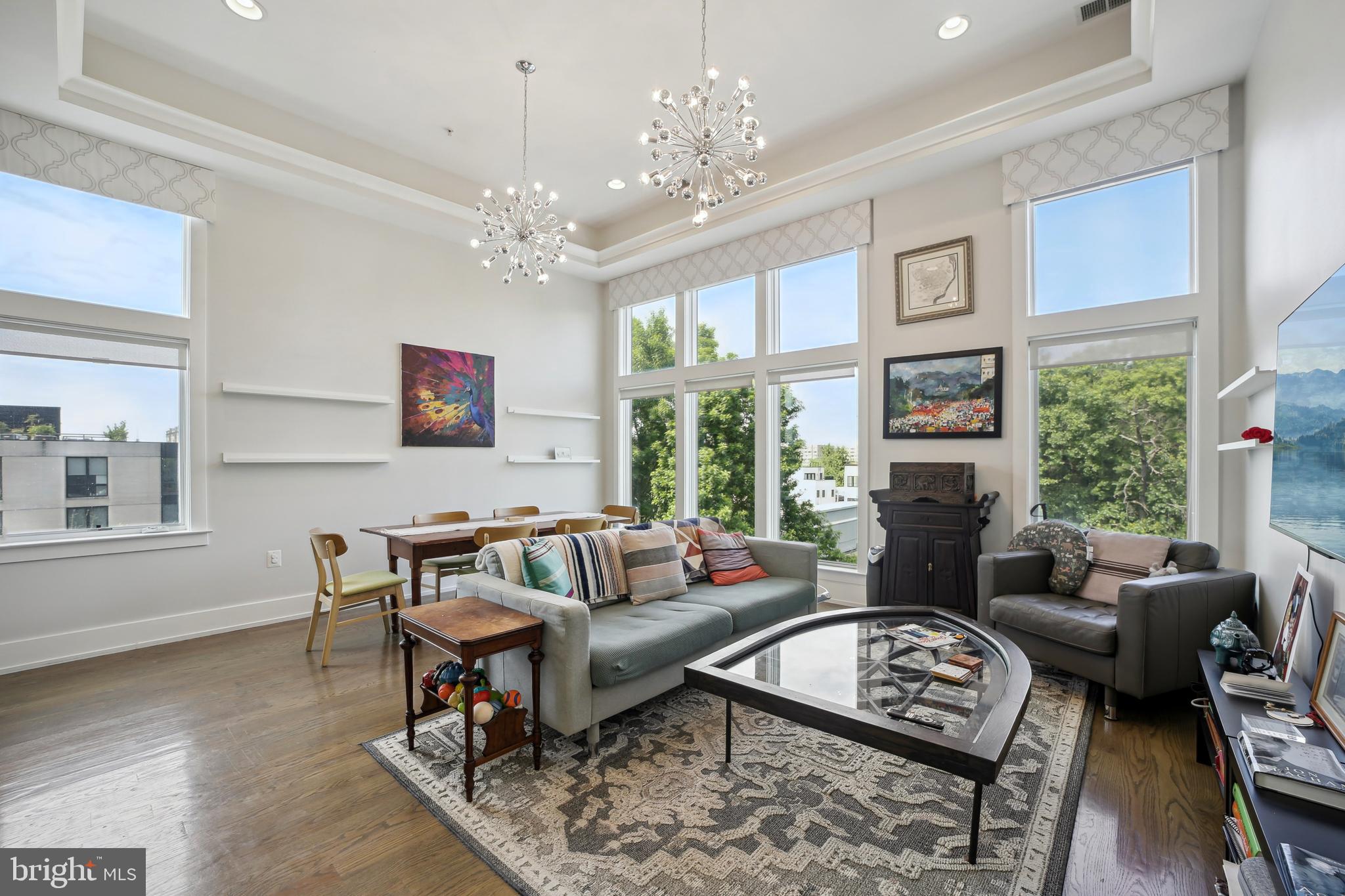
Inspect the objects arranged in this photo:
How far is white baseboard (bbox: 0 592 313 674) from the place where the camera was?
338 cm

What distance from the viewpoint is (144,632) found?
3.77 m

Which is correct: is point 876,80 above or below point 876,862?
above

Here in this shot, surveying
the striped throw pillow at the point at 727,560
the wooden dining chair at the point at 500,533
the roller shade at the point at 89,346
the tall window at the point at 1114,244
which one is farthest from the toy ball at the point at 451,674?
the tall window at the point at 1114,244

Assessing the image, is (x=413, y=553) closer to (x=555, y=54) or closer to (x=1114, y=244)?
(x=555, y=54)

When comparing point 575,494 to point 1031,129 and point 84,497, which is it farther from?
point 1031,129

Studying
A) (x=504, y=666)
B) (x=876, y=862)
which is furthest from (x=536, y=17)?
(x=876, y=862)

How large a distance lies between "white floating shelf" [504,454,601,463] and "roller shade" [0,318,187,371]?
2.67 meters

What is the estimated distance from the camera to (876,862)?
5.61 ft

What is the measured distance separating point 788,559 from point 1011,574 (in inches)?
49.8

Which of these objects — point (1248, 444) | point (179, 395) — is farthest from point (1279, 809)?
point (179, 395)

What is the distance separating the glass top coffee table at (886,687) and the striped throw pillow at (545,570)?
866mm

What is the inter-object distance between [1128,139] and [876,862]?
4.25 meters

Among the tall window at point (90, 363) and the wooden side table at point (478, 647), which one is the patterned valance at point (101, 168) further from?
the wooden side table at point (478, 647)

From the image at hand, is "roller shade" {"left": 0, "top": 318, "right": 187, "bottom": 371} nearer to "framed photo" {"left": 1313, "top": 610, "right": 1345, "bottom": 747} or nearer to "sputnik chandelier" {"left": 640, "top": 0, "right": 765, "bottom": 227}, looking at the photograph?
"sputnik chandelier" {"left": 640, "top": 0, "right": 765, "bottom": 227}
